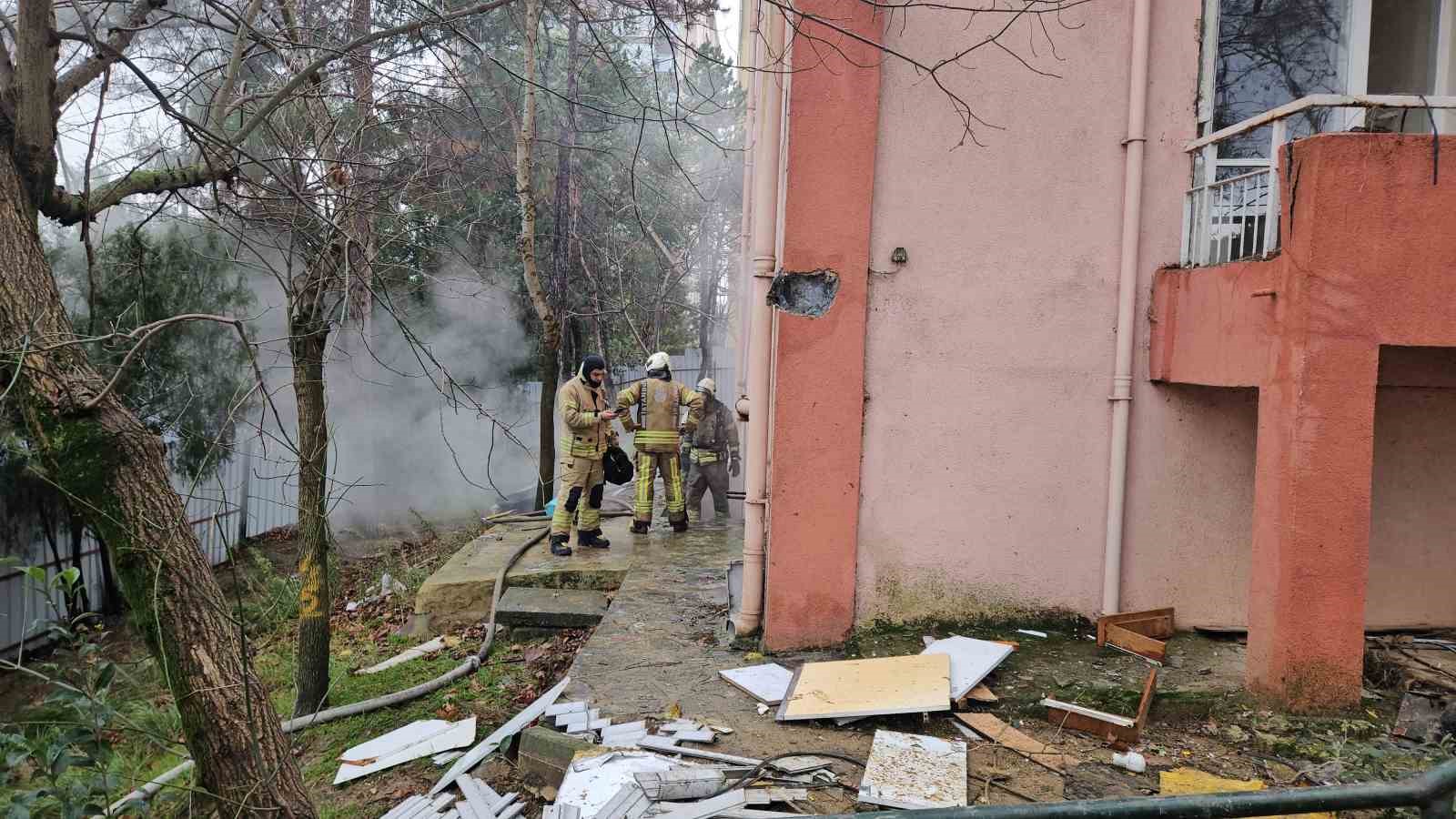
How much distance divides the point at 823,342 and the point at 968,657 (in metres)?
2.12

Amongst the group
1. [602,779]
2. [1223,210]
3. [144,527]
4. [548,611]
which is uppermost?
[1223,210]

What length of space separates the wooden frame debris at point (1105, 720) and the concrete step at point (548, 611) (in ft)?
12.5

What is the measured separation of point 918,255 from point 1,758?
16.8ft

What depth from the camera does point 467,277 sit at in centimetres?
1705

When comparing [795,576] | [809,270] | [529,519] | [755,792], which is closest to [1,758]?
[755,792]

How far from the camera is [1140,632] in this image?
6.07m

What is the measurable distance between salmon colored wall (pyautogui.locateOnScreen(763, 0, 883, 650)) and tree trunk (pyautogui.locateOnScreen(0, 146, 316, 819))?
3284 mm

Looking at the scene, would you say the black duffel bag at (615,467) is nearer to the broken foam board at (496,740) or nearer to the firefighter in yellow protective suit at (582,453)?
the firefighter in yellow protective suit at (582,453)

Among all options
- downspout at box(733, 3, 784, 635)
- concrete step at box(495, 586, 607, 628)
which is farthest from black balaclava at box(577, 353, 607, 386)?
downspout at box(733, 3, 784, 635)

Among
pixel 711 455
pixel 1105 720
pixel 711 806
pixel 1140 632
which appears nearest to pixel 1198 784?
pixel 1105 720

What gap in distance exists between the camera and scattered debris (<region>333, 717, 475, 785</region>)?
560cm

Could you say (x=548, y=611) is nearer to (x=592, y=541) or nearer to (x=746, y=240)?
Answer: (x=592, y=541)

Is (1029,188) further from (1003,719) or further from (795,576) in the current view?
(1003,719)

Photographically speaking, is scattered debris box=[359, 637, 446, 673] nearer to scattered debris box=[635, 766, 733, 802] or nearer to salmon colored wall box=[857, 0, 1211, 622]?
salmon colored wall box=[857, 0, 1211, 622]
